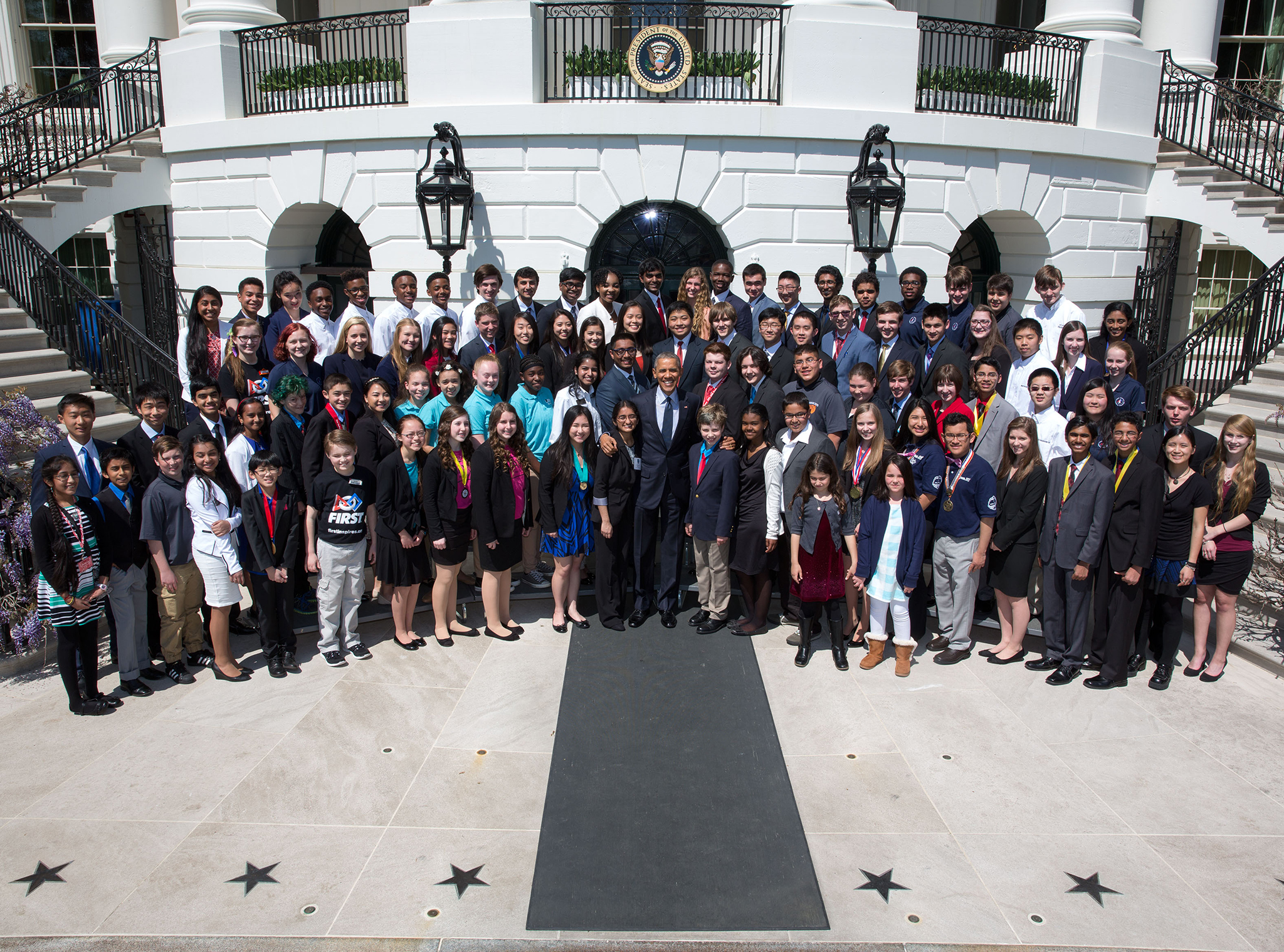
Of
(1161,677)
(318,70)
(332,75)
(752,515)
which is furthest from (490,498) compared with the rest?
(318,70)

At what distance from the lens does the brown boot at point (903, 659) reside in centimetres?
621

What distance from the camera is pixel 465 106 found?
10.5m

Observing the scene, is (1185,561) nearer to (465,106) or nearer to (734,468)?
(734,468)

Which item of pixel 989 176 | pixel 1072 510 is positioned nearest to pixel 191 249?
pixel 989 176

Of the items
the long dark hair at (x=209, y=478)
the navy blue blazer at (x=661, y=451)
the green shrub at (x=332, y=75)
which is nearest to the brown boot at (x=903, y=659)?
the navy blue blazer at (x=661, y=451)

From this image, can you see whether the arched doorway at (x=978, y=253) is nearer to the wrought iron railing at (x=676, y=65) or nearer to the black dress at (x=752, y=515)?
the wrought iron railing at (x=676, y=65)

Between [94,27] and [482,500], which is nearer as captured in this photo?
[482,500]

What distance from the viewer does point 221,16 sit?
12117 millimetres

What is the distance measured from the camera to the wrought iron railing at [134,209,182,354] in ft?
45.8

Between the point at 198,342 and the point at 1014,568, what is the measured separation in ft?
22.6

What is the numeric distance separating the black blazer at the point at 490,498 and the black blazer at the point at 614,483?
2.13 ft

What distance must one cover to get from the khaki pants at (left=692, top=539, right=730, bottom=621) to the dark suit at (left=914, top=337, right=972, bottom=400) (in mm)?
2184

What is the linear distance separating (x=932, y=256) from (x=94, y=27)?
16.4m

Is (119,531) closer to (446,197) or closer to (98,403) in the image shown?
(98,403)
